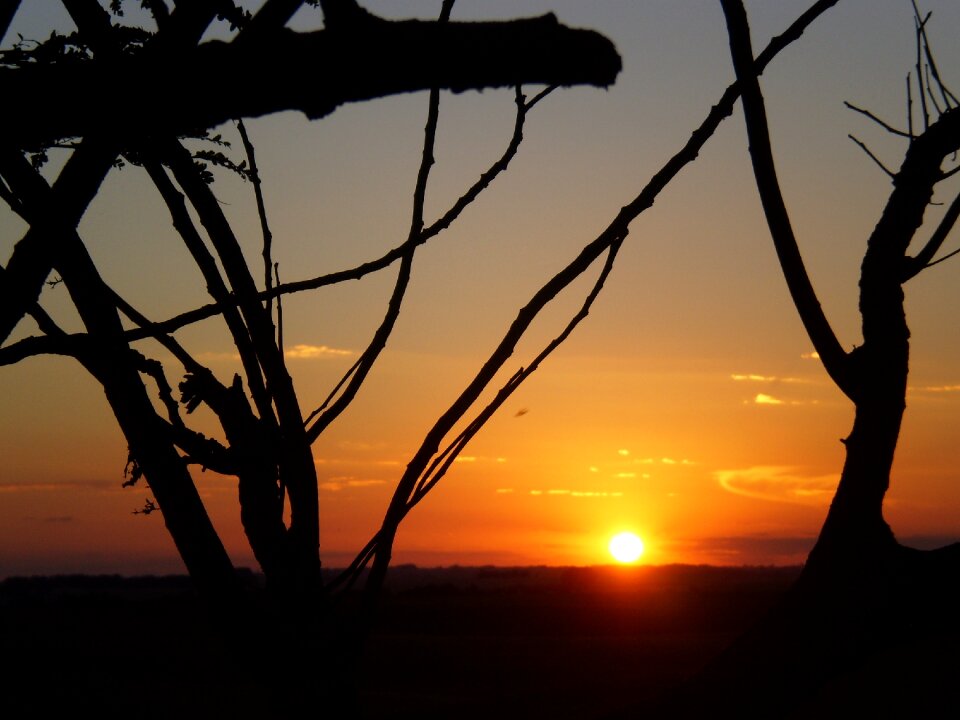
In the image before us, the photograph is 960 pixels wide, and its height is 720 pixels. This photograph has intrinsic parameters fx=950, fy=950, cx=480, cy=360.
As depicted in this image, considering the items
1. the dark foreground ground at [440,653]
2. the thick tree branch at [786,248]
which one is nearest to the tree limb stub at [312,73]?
the thick tree branch at [786,248]

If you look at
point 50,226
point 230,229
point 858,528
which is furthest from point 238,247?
point 858,528

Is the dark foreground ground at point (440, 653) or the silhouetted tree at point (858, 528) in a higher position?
the silhouetted tree at point (858, 528)

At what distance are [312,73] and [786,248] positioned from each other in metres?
1.49

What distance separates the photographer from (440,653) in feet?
87.8

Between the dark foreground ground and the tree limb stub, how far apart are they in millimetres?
9422

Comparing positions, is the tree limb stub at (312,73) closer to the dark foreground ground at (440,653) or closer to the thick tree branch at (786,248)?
the thick tree branch at (786,248)

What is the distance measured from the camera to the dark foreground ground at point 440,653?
19266 millimetres

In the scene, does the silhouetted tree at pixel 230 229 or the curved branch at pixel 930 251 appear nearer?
the silhouetted tree at pixel 230 229

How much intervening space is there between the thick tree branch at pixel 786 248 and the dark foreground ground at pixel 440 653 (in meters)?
8.78

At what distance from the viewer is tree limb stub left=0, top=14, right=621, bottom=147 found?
3.99 ft

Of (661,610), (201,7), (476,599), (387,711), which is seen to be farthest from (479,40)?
(476,599)

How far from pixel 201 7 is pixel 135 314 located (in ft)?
4.57

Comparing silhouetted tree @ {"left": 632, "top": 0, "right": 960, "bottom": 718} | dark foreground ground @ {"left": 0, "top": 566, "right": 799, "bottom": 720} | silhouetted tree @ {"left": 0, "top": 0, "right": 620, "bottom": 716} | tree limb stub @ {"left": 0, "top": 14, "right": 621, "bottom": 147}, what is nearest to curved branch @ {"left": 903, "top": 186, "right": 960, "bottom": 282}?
silhouetted tree @ {"left": 632, "top": 0, "right": 960, "bottom": 718}

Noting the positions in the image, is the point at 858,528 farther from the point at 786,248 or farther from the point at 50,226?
the point at 50,226
